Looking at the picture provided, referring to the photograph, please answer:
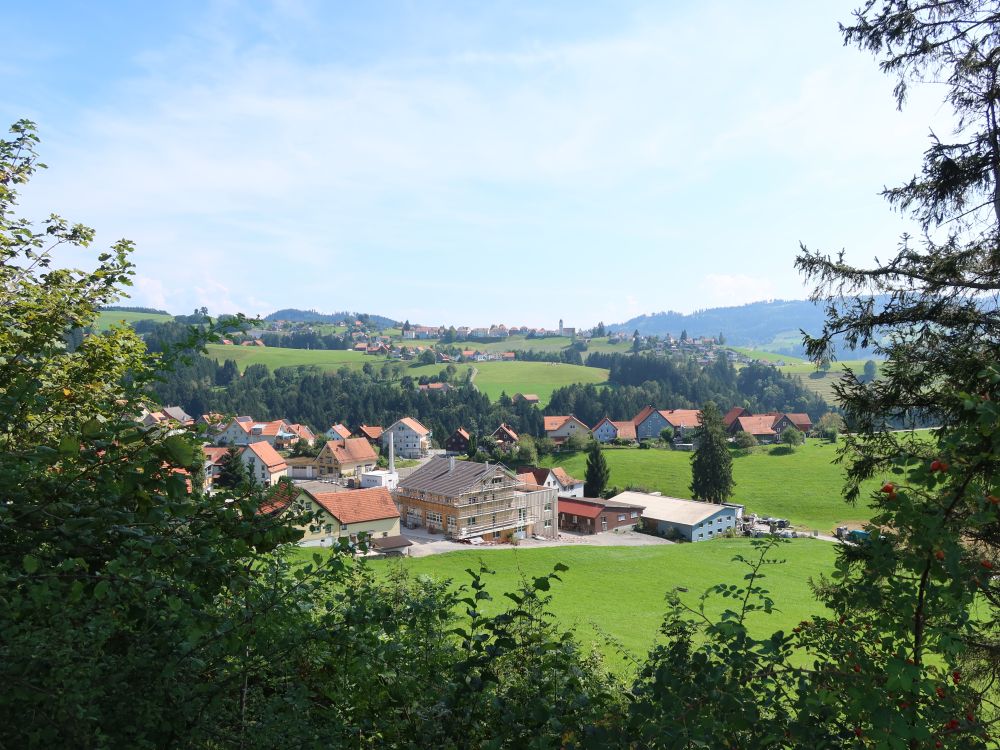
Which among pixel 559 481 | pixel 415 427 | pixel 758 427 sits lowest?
pixel 559 481

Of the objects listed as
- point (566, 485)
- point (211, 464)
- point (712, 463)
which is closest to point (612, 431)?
point (566, 485)

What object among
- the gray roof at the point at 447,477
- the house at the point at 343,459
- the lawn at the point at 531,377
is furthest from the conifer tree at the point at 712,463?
the lawn at the point at 531,377

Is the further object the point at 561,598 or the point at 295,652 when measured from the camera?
the point at 561,598

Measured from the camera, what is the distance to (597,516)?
50.0 m

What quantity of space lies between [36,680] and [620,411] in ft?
344

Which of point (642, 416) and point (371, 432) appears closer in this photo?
point (371, 432)

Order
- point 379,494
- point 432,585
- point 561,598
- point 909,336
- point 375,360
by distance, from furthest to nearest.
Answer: point 375,360
point 379,494
point 561,598
point 909,336
point 432,585

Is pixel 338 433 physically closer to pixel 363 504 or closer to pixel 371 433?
pixel 371 433

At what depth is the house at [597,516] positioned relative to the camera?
50.0m

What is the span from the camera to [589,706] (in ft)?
11.1

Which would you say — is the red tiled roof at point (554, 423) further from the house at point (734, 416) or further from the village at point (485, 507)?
the house at point (734, 416)

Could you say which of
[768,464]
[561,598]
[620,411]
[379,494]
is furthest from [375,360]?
[561,598]

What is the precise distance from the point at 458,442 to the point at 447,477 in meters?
42.4

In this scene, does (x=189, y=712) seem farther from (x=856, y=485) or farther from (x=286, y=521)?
(x=856, y=485)
